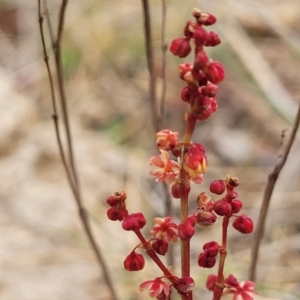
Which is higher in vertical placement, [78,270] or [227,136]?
[227,136]

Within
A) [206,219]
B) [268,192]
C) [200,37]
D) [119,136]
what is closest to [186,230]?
[206,219]

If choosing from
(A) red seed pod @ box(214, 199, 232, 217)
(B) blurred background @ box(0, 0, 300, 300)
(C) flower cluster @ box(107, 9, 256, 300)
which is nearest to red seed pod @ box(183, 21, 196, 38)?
(C) flower cluster @ box(107, 9, 256, 300)

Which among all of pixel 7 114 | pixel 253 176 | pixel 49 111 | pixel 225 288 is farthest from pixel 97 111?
pixel 225 288

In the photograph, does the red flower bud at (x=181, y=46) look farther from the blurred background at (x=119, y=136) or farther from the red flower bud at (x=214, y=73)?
the blurred background at (x=119, y=136)

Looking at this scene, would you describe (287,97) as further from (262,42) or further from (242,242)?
(242,242)

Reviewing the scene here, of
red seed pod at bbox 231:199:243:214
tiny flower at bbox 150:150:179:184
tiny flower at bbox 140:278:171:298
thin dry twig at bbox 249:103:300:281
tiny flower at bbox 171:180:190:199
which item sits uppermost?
thin dry twig at bbox 249:103:300:281

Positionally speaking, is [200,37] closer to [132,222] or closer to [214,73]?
[214,73]

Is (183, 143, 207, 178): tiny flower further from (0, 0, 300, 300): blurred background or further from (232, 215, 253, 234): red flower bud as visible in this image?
(0, 0, 300, 300): blurred background
